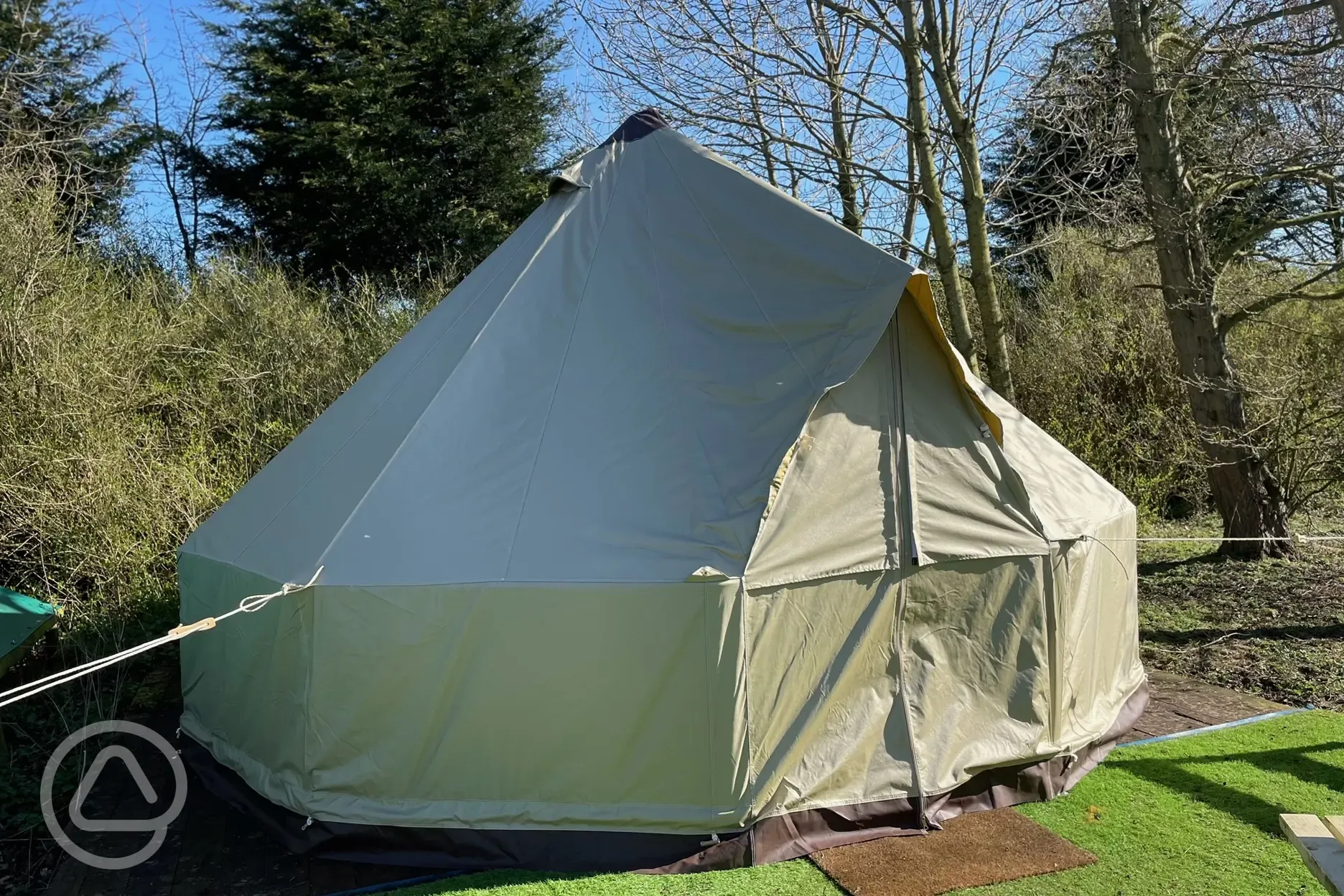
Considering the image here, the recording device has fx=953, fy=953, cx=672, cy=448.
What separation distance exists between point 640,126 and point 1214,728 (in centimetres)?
388

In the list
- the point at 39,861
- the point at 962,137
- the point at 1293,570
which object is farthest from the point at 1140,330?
the point at 39,861

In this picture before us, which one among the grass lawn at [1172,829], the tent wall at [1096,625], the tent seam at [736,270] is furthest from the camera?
the tent wall at [1096,625]

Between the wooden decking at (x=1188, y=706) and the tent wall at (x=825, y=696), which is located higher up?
the tent wall at (x=825, y=696)

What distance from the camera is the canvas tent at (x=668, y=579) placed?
3180 millimetres

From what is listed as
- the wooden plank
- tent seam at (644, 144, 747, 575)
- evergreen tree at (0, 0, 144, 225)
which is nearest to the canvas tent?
tent seam at (644, 144, 747, 575)

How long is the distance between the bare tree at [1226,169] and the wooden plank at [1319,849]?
163 inches

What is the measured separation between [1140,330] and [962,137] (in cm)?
408

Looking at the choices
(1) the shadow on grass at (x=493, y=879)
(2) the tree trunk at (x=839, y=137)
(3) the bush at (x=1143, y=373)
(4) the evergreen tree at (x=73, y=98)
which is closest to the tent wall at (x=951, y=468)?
(1) the shadow on grass at (x=493, y=879)

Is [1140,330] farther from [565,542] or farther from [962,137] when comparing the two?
[565,542]

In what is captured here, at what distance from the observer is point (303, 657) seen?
3.37m

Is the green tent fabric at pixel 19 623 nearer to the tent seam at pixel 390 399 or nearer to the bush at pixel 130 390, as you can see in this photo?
the bush at pixel 130 390

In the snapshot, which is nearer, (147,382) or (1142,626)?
(1142,626)

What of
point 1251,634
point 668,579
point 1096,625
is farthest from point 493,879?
point 1251,634

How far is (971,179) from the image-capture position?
20.9 ft
